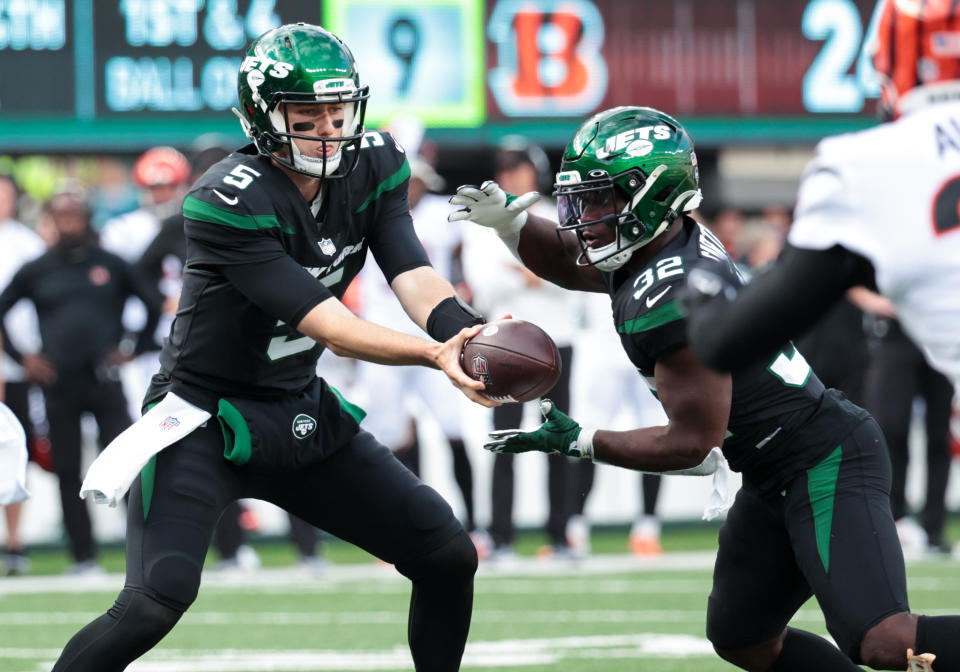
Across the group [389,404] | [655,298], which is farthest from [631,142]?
[389,404]

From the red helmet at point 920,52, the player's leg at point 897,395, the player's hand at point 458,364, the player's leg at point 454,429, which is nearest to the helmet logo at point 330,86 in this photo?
the player's hand at point 458,364

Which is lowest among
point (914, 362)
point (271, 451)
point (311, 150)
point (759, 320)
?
point (914, 362)

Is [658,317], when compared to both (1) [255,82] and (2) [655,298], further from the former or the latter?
(1) [255,82]

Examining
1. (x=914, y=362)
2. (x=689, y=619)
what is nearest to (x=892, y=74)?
(x=689, y=619)

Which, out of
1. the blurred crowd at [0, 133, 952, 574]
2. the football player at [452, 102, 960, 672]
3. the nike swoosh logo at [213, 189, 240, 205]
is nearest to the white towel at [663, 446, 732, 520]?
the football player at [452, 102, 960, 672]

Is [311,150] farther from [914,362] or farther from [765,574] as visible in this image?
[914,362]

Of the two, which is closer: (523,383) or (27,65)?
(523,383)

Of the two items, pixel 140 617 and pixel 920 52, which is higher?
pixel 920 52

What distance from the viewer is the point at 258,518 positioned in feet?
29.2

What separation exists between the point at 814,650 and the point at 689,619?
7.28ft

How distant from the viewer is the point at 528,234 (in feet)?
13.6

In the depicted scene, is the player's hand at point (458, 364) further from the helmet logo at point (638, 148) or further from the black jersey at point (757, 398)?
the helmet logo at point (638, 148)

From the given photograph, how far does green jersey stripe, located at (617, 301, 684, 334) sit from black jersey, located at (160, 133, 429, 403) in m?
0.66

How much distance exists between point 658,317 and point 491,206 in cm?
73
